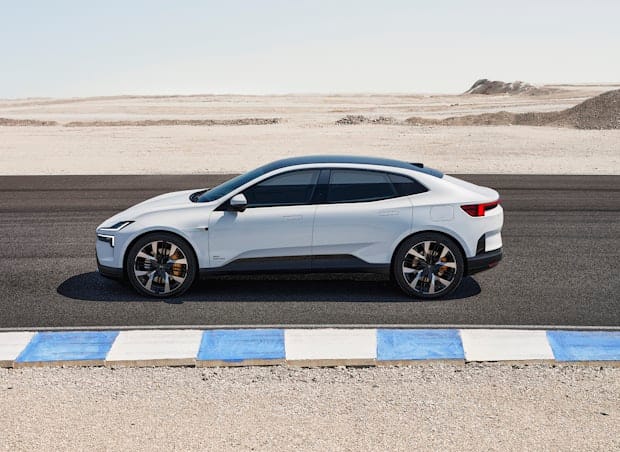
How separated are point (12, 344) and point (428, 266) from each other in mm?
4328

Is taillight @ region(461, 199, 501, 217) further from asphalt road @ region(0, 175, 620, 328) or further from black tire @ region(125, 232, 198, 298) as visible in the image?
black tire @ region(125, 232, 198, 298)

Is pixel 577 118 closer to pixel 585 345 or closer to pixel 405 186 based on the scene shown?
pixel 405 186

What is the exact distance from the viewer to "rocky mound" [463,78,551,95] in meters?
127

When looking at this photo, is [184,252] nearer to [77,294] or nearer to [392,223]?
[77,294]

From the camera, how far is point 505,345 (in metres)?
7.88

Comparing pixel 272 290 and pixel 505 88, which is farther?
pixel 505 88

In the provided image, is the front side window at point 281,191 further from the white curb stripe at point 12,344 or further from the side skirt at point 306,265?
the white curb stripe at point 12,344

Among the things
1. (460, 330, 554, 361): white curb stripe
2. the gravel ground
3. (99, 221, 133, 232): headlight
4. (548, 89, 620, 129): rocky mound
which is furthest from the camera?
(548, 89, 620, 129): rocky mound

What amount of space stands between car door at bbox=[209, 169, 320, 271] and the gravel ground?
215 cm

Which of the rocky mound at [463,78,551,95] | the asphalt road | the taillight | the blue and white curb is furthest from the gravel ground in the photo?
the rocky mound at [463,78,551,95]

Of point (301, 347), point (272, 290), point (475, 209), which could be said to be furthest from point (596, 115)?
point (301, 347)

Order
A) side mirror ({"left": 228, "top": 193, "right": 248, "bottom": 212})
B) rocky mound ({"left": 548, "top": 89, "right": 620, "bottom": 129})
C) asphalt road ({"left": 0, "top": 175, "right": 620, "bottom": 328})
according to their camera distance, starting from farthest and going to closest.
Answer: rocky mound ({"left": 548, "top": 89, "right": 620, "bottom": 129}) → side mirror ({"left": 228, "top": 193, "right": 248, "bottom": 212}) → asphalt road ({"left": 0, "top": 175, "right": 620, "bottom": 328})

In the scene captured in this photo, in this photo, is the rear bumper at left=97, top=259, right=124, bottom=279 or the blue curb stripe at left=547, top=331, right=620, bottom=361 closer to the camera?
the blue curb stripe at left=547, top=331, right=620, bottom=361

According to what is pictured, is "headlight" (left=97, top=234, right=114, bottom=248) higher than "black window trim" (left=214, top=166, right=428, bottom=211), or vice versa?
"black window trim" (left=214, top=166, right=428, bottom=211)
